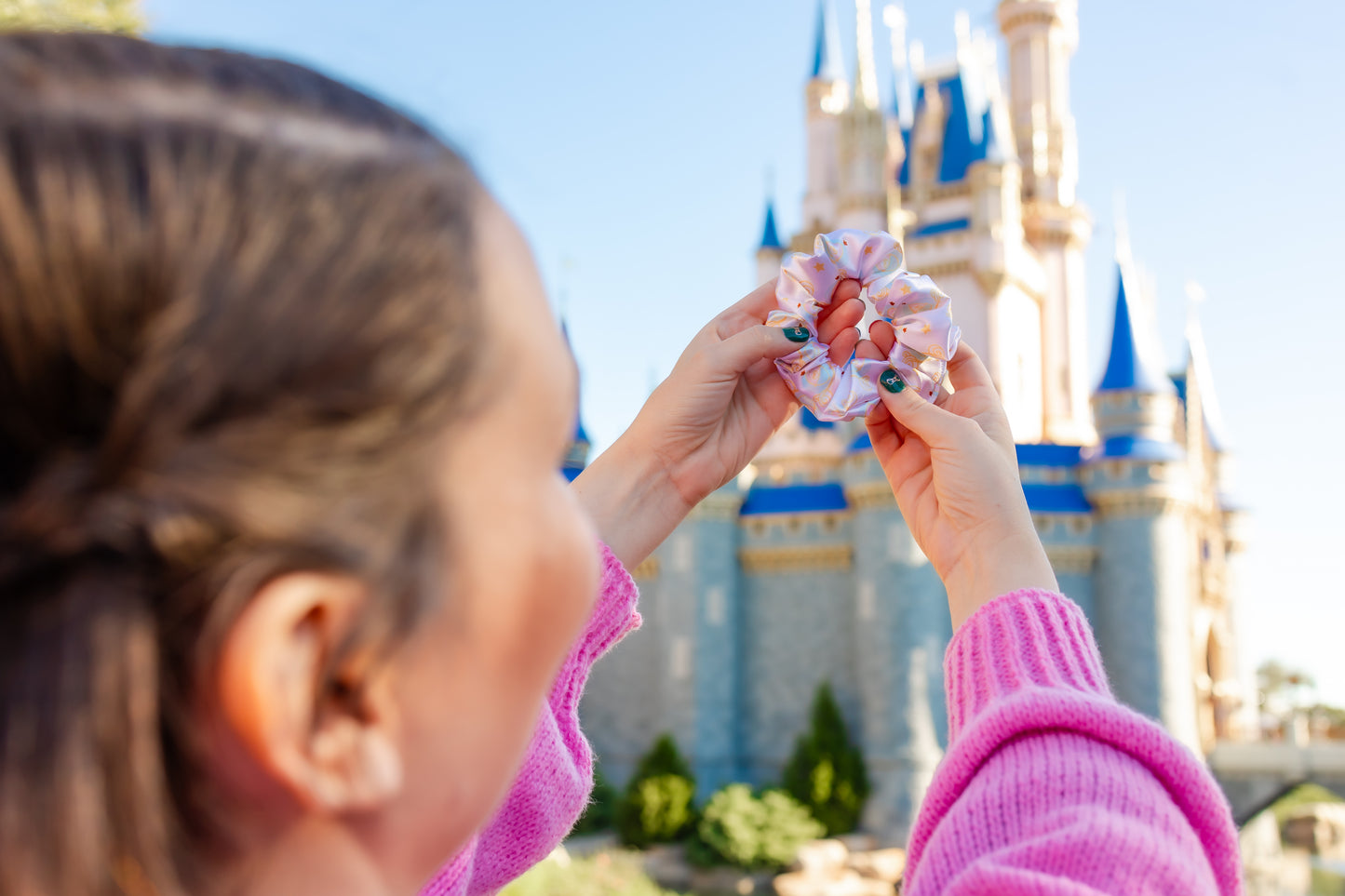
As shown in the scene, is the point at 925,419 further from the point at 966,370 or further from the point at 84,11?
the point at 84,11

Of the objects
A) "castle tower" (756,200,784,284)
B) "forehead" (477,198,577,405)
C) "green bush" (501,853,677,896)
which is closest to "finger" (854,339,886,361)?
"forehead" (477,198,577,405)

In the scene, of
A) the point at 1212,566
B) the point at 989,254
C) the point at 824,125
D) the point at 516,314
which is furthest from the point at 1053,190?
the point at 516,314

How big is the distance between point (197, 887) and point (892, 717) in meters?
18.4

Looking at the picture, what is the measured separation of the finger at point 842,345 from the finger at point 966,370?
16 centimetres

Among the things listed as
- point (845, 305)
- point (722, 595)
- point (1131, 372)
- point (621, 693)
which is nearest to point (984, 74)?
point (1131, 372)

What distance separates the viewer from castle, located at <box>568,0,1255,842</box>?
1820cm

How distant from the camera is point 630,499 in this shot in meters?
1.51

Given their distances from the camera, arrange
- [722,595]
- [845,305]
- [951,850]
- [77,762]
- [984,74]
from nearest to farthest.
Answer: [77,762], [951,850], [845,305], [722,595], [984,74]

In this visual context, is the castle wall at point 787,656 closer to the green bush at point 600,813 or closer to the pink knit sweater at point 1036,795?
the green bush at point 600,813

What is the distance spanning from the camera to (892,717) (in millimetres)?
18000

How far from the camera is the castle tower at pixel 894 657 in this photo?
58.4ft

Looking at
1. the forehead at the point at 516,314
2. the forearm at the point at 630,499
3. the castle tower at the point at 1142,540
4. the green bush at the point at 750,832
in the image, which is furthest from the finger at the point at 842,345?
the castle tower at the point at 1142,540

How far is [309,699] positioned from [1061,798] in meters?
0.64

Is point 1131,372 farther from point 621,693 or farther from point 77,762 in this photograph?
point 77,762
